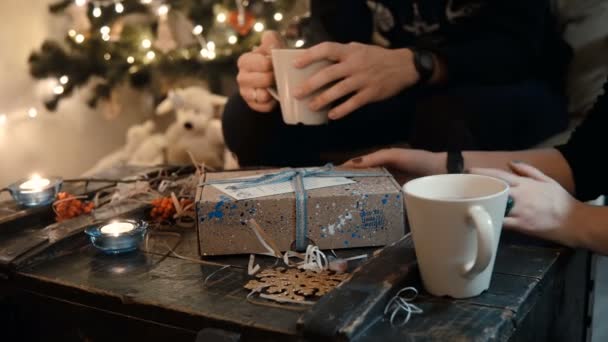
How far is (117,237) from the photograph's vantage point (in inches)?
28.4

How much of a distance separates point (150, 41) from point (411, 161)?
1261mm

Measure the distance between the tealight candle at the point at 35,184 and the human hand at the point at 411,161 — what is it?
45 centimetres

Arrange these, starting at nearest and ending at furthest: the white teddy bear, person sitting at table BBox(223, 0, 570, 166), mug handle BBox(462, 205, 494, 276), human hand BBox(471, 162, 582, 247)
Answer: mug handle BBox(462, 205, 494, 276)
human hand BBox(471, 162, 582, 247)
person sitting at table BBox(223, 0, 570, 166)
the white teddy bear

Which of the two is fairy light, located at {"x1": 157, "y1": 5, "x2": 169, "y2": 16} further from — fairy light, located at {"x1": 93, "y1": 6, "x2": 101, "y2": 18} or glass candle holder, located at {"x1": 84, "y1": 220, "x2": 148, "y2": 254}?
glass candle holder, located at {"x1": 84, "y1": 220, "x2": 148, "y2": 254}

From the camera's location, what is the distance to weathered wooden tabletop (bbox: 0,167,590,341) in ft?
1.72

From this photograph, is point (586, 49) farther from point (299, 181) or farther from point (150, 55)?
point (150, 55)

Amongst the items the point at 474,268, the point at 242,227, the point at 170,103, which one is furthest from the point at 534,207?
the point at 170,103

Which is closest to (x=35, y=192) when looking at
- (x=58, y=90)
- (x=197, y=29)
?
(x=197, y=29)

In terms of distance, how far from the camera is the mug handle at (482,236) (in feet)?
1.71

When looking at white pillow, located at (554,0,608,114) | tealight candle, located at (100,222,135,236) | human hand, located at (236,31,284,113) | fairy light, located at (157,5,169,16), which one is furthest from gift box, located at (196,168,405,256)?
fairy light, located at (157,5,169,16)

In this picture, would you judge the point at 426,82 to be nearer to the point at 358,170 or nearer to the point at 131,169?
the point at 358,170

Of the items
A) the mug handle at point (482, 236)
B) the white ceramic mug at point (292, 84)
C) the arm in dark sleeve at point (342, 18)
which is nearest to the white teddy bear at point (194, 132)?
the arm in dark sleeve at point (342, 18)

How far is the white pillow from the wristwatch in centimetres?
33

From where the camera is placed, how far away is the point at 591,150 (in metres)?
0.80
